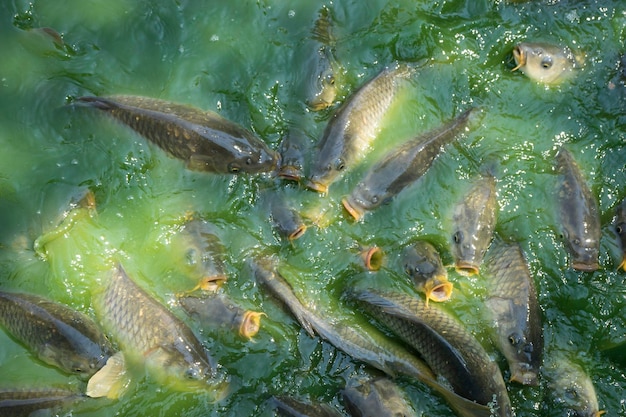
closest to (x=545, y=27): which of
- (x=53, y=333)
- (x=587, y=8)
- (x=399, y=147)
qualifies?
(x=587, y=8)

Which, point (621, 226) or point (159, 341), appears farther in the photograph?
point (621, 226)

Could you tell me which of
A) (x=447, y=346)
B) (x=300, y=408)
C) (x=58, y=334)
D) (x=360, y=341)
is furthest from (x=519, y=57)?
(x=58, y=334)

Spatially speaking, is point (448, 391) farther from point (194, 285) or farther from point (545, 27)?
point (545, 27)

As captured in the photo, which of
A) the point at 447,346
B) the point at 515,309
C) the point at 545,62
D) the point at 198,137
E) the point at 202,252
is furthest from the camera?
the point at 545,62

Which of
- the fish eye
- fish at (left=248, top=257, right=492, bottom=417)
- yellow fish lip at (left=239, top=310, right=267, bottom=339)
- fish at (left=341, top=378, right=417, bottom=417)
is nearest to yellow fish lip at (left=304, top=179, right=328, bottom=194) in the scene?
fish at (left=248, top=257, right=492, bottom=417)

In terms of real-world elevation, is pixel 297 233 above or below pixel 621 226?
below

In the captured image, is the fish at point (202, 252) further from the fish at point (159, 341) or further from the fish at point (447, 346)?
the fish at point (447, 346)

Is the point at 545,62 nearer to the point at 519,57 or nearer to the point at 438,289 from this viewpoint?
the point at 519,57
